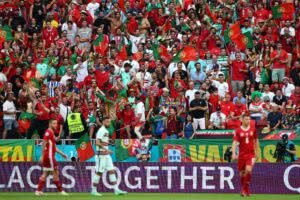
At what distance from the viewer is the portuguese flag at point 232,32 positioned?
113 feet

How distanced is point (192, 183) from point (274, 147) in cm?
274

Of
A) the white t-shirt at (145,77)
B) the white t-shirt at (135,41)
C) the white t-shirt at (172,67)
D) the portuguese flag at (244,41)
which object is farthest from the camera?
the white t-shirt at (135,41)

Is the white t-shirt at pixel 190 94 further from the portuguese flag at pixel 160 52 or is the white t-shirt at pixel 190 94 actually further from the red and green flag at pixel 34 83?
the red and green flag at pixel 34 83

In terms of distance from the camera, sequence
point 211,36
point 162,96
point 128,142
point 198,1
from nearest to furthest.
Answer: point 128,142 < point 162,96 < point 211,36 < point 198,1

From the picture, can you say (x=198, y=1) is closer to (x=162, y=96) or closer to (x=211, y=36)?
(x=211, y=36)

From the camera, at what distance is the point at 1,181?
2786cm

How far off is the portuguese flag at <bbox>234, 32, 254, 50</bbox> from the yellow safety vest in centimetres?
692

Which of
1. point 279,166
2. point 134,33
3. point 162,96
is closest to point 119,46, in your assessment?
point 134,33

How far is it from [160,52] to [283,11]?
4960 millimetres

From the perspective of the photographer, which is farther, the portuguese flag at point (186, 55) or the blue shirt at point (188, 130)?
the portuguese flag at point (186, 55)

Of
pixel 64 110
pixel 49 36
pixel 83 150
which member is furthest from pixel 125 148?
pixel 49 36

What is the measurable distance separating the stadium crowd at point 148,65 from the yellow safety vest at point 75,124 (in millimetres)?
32

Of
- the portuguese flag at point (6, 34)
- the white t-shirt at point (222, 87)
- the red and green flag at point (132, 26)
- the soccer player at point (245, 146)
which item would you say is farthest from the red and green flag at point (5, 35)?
the soccer player at point (245, 146)

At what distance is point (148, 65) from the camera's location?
3316 cm
